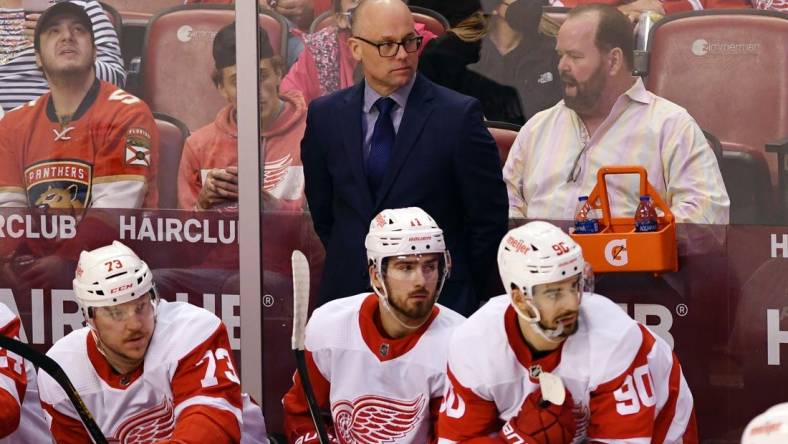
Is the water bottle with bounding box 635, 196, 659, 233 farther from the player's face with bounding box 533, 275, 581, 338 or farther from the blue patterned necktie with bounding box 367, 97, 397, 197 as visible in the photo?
the player's face with bounding box 533, 275, 581, 338

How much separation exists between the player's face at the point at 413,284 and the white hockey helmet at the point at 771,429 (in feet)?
4.61

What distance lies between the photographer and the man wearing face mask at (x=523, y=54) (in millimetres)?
4328

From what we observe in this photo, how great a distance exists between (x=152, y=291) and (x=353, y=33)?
1101 mm

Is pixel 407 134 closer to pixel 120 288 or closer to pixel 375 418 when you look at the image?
pixel 375 418

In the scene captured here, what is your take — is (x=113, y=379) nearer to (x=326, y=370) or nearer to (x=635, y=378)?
(x=326, y=370)

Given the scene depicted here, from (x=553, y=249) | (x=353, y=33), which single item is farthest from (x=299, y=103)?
(x=553, y=249)

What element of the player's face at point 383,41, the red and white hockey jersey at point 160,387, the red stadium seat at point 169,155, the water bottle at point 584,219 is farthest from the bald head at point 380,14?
the red and white hockey jersey at point 160,387

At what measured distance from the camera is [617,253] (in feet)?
13.7

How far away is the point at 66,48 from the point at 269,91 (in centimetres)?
74

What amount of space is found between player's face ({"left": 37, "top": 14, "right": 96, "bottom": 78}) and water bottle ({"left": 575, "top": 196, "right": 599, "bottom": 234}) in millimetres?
1718

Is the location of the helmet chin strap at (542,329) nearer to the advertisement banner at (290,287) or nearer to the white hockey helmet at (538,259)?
the white hockey helmet at (538,259)

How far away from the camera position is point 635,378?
2.97m

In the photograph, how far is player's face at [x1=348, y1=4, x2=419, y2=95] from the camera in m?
3.95

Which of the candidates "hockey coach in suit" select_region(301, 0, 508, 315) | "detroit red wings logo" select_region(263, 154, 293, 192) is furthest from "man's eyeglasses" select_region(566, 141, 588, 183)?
"detroit red wings logo" select_region(263, 154, 293, 192)
